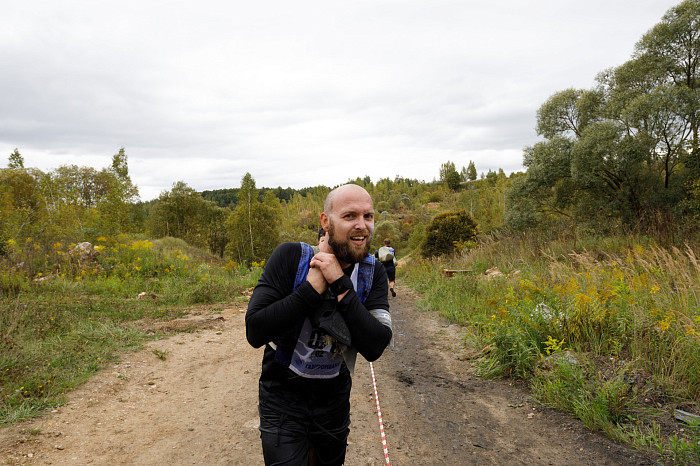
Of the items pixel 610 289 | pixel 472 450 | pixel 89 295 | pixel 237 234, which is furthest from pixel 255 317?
pixel 237 234

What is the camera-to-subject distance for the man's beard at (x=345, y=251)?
1743 millimetres

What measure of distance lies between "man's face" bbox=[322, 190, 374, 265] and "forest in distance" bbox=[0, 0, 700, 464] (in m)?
3.40

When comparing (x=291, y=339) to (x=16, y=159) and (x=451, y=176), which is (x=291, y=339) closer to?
(x=16, y=159)

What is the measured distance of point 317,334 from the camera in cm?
178

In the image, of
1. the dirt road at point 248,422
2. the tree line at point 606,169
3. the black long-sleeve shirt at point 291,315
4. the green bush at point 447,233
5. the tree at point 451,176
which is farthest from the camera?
the tree at point 451,176

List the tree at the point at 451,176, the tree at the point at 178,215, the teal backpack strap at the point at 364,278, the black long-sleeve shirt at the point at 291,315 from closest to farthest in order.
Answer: the black long-sleeve shirt at the point at 291,315, the teal backpack strap at the point at 364,278, the tree at the point at 178,215, the tree at the point at 451,176

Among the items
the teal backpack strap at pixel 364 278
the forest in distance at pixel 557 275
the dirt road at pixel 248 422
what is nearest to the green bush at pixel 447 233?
the forest in distance at pixel 557 275

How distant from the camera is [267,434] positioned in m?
1.74

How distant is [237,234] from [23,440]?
33.9m

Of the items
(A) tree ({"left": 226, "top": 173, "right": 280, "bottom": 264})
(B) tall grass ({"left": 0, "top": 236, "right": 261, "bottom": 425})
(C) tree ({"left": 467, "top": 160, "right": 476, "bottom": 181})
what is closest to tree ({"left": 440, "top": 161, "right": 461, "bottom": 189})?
(C) tree ({"left": 467, "top": 160, "right": 476, "bottom": 181})

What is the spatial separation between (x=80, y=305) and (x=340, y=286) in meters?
9.27

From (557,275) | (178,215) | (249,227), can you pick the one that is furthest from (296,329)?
(178,215)

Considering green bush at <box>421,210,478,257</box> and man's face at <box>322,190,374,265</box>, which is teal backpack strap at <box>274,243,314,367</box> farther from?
green bush at <box>421,210,478,257</box>

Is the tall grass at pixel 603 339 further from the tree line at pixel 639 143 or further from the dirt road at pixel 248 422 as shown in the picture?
the tree line at pixel 639 143
